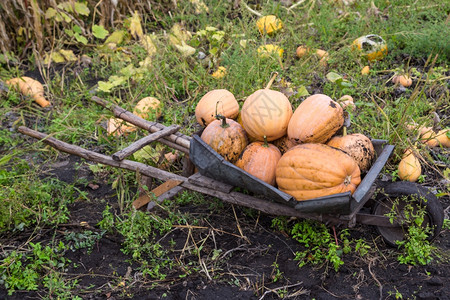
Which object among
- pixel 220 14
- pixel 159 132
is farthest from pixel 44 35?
pixel 159 132

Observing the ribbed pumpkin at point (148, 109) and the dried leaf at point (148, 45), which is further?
the dried leaf at point (148, 45)

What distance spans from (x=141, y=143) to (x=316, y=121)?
111 cm

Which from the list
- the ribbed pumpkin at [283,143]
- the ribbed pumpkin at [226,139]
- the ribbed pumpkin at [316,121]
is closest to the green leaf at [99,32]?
the ribbed pumpkin at [226,139]

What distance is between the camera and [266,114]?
A: 9.23 feet

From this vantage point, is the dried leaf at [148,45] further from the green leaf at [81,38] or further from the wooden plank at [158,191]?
the wooden plank at [158,191]

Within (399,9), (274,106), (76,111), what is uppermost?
(274,106)

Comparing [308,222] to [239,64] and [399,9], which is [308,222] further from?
[399,9]

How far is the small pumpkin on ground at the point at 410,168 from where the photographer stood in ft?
11.0

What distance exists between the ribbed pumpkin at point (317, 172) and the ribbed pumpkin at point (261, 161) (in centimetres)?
15

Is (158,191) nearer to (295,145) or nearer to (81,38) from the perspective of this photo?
(295,145)

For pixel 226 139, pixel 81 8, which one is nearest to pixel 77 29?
pixel 81 8

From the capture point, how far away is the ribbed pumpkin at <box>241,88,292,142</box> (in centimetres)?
282

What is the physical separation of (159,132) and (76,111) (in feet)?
6.66

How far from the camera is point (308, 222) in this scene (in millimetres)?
2938
